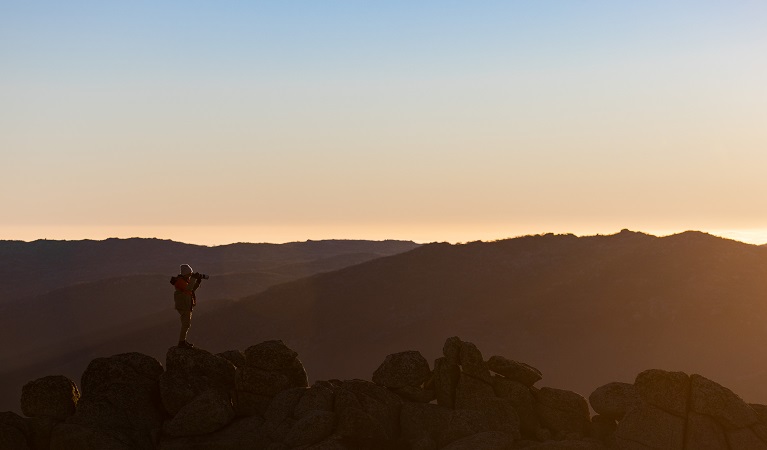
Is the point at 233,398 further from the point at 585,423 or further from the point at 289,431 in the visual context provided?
the point at 585,423

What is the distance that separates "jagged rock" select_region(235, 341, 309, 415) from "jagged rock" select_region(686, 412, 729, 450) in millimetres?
13522

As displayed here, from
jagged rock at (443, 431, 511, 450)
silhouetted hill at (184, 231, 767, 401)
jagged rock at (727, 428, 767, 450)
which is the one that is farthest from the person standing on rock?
silhouetted hill at (184, 231, 767, 401)

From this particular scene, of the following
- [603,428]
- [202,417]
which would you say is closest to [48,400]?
[202,417]

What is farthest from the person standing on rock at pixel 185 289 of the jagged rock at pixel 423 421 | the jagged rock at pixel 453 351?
the jagged rock at pixel 453 351

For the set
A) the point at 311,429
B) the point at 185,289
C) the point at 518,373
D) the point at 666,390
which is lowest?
the point at 311,429

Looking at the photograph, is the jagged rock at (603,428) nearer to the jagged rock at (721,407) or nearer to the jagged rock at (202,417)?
the jagged rock at (721,407)

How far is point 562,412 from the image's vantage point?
118 ft

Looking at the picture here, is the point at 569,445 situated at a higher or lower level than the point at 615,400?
lower

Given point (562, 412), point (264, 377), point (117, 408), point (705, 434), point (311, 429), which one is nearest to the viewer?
point (705, 434)

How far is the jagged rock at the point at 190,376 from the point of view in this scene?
35781 mm

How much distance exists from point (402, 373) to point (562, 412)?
601cm

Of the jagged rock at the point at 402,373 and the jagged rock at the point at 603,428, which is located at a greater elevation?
the jagged rock at the point at 402,373

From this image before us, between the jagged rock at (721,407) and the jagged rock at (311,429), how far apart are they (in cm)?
1183

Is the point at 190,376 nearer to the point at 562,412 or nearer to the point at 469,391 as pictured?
the point at 469,391
